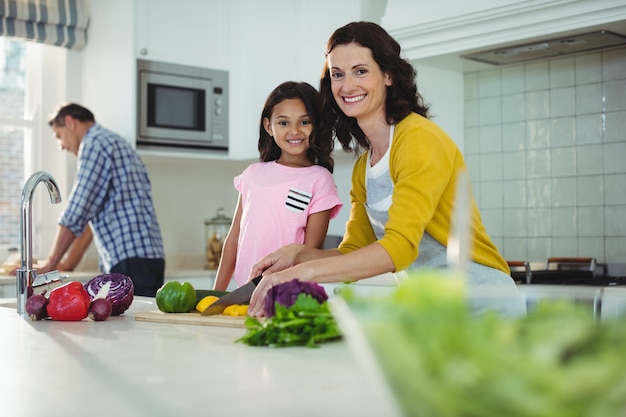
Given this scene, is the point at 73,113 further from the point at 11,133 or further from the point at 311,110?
the point at 311,110

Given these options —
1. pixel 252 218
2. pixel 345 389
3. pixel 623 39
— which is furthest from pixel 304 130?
pixel 345 389

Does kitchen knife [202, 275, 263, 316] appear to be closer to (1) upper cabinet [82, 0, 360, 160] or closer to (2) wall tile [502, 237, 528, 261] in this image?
(2) wall tile [502, 237, 528, 261]

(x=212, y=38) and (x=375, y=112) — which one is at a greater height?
(x=212, y=38)

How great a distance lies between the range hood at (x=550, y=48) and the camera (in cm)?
285

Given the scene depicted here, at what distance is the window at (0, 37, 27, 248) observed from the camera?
4.08 m

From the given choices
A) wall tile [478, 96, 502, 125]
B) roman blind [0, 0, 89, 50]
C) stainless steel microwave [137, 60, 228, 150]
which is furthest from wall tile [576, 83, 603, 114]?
→ roman blind [0, 0, 89, 50]

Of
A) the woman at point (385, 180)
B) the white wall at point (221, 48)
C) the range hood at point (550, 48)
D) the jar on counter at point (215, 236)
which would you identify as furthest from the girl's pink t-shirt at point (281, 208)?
the jar on counter at point (215, 236)

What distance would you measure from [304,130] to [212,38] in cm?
175

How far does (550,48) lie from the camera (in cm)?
300

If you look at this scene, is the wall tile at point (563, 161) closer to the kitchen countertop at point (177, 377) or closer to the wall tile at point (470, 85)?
the wall tile at point (470, 85)

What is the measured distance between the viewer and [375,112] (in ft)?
6.42

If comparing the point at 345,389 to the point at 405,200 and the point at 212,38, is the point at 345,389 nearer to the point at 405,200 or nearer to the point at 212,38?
the point at 405,200

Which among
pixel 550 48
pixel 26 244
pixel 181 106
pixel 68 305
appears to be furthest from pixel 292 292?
pixel 181 106

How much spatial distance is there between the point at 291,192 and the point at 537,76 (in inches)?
54.7
